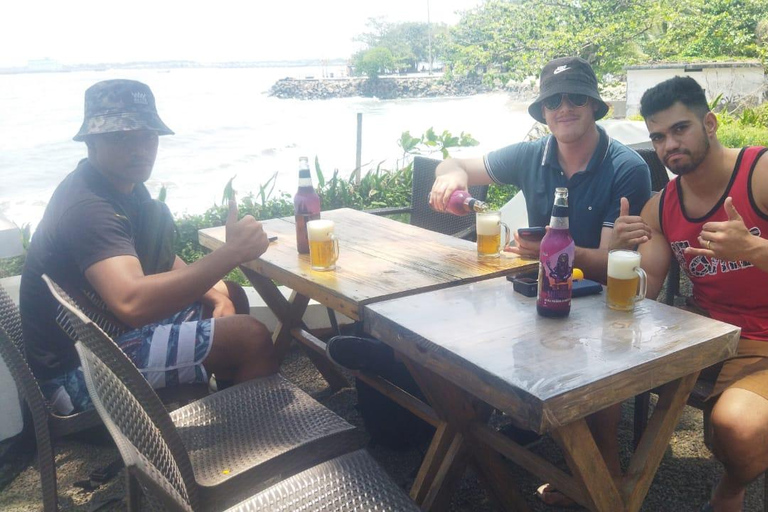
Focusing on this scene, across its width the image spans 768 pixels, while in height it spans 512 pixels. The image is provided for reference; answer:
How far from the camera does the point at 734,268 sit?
85.4 inches

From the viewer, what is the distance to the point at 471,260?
2305 mm

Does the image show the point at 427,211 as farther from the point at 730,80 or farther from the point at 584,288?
the point at 730,80

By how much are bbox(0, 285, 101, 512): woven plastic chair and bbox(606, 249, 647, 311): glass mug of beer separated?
167cm

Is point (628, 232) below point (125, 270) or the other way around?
the other way around

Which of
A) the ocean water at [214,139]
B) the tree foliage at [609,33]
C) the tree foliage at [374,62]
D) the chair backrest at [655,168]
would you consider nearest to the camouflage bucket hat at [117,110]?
the chair backrest at [655,168]

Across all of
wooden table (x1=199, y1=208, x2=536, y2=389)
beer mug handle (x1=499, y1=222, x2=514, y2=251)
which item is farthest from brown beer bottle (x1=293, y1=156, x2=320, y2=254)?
beer mug handle (x1=499, y1=222, x2=514, y2=251)

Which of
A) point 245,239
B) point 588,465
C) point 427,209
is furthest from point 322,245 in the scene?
point 427,209

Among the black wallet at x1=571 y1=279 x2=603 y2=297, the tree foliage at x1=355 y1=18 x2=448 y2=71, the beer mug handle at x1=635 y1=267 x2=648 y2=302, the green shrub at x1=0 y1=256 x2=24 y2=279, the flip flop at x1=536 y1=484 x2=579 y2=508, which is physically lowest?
the flip flop at x1=536 y1=484 x2=579 y2=508

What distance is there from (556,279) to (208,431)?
1.17m

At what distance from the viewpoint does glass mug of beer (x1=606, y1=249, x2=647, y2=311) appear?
169 cm

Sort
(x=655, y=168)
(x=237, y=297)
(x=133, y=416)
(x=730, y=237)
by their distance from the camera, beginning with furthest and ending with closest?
(x=655, y=168), (x=237, y=297), (x=730, y=237), (x=133, y=416)

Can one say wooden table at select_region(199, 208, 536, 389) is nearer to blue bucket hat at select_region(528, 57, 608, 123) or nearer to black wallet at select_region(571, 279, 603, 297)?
black wallet at select_region(571, 279, 603, 297)

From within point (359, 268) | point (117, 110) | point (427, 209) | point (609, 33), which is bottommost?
point (427, 209)

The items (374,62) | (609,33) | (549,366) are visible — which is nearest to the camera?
(549,366)
